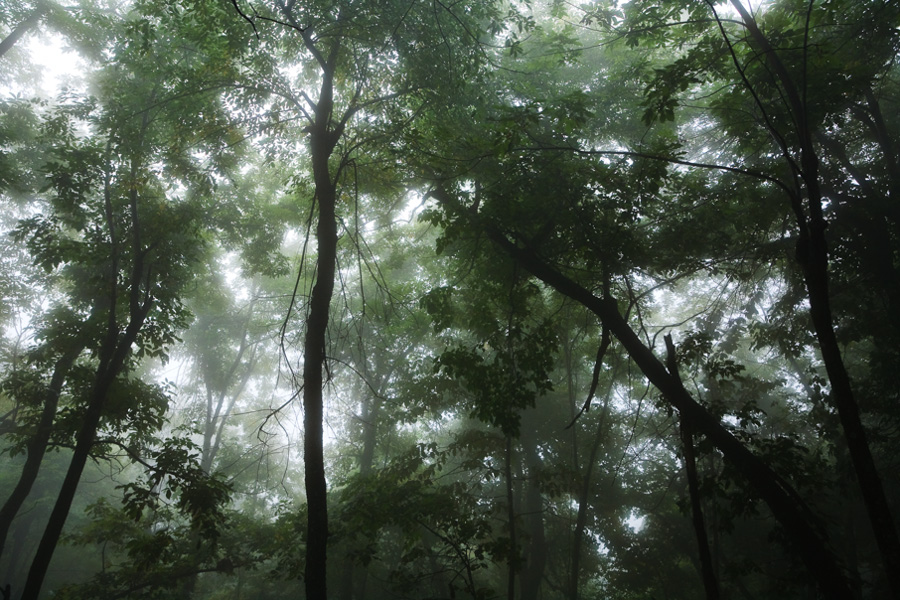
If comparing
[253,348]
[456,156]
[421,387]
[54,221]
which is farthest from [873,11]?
[253,348]

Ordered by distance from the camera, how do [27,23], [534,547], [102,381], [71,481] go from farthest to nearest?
[534,547] < [27,23] < [102,381] < [71,481]

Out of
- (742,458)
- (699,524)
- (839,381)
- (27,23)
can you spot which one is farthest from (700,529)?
(27,23)

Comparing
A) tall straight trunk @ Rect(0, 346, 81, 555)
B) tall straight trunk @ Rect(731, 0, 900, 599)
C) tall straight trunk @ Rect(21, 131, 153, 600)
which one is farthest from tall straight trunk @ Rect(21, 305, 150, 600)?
tall straight trunk @ Rect(731, 0, 900, 599)

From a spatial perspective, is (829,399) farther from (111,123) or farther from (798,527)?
(111,123)

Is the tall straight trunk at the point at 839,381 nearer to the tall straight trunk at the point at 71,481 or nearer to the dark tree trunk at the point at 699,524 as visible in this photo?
the dark tree trunk at the point at 699,524

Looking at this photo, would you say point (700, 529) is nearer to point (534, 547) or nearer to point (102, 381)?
point (102, 381)

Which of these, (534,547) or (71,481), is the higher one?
(534,547)

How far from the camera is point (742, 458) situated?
4301 millimetres

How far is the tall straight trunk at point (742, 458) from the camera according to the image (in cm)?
380

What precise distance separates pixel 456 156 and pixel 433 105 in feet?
2.73

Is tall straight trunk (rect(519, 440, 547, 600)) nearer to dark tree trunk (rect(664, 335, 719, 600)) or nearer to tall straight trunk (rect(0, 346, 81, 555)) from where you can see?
dark tree trunk (rect(664, 335, 719, 600))

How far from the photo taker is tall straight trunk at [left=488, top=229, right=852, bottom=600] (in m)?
3.80

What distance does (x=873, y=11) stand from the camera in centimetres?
612

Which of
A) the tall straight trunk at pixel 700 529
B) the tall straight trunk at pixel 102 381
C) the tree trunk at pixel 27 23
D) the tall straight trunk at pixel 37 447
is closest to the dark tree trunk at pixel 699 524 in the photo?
the tall straight trunk at pixel 700 529
